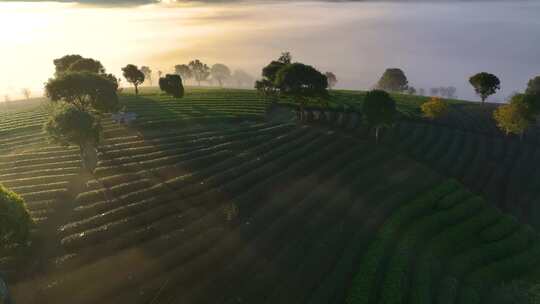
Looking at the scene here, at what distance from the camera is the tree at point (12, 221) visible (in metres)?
32.0

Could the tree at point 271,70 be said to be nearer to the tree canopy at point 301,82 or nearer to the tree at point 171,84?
the tree canopy at point 301,82

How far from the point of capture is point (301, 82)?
265 ft

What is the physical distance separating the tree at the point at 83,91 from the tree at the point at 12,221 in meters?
33.7

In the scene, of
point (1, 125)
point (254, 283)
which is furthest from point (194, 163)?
point (1, 125)

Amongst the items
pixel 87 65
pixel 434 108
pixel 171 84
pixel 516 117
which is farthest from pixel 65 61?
pixel 516 117

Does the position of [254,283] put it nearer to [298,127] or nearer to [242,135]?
[242,135]

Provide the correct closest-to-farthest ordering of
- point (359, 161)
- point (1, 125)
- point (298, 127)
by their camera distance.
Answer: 1. point (359, 161)
2. point (298, 127)
3. point (1, 125)

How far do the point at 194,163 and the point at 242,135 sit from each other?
50.2 feet

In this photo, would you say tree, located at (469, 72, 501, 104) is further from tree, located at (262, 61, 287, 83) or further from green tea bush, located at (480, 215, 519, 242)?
green tea bush, located at (480, 215, 519, 242)

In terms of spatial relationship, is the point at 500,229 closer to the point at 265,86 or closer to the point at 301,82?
the point at 301,82

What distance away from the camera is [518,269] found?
47062 millimetres

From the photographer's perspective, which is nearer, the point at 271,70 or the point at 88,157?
the point at 88,157

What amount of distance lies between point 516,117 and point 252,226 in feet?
269

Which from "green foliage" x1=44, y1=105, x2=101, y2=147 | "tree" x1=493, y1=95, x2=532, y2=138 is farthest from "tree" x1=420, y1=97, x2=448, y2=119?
"green foliage" x1=44, y1=105, x2=101, y2=147
